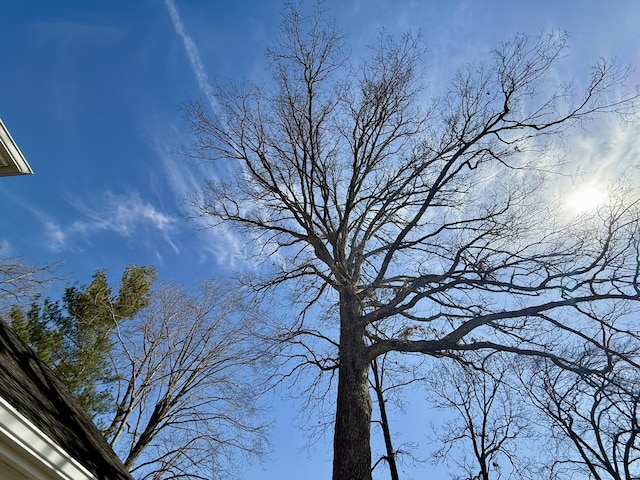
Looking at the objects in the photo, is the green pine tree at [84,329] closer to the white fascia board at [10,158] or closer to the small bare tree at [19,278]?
the small bare tree at [19,278]

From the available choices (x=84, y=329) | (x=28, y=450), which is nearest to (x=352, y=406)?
(x=28, y=450)

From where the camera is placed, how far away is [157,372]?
11383mm

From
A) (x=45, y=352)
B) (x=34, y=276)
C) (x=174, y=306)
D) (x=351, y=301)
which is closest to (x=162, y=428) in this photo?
(x=174, y=306)

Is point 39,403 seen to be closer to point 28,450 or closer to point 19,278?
point 28,450

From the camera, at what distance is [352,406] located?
4.73m

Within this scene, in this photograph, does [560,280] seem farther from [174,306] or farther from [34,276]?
[34,276]

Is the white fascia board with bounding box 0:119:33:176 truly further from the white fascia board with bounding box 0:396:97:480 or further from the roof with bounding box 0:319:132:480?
the white fascia board with bounding box 0:396:97:480

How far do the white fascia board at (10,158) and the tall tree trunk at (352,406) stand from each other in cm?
538

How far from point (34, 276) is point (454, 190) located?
13541mm

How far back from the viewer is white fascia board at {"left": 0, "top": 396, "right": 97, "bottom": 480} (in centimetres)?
228

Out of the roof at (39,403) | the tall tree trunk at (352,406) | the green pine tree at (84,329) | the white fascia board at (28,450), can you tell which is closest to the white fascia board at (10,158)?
the roof at (39,403)

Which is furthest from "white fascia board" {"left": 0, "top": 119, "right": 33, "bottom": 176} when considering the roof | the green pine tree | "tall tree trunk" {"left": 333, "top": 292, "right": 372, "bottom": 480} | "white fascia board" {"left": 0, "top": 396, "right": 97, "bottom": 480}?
the green pine tree

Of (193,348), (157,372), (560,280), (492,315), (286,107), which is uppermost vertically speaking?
(286,107)

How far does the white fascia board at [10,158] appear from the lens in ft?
16.5
